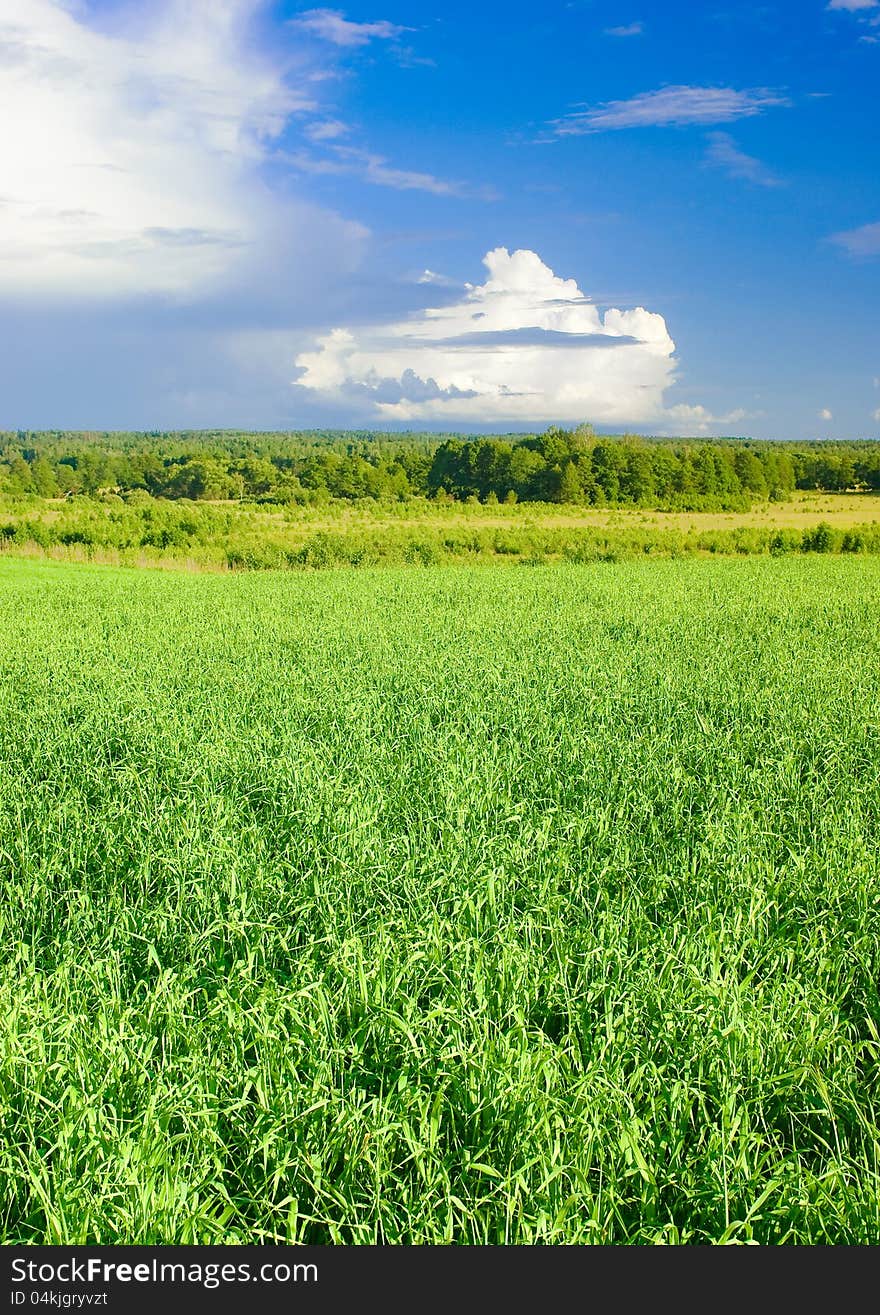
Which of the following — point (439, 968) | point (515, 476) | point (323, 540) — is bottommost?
point (439, 968)

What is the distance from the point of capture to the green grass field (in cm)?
316

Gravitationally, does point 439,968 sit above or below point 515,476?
below

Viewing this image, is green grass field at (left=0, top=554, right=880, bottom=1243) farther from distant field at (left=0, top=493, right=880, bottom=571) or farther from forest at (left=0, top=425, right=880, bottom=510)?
forest at (left=0, top=425, right=880, bottom=510)

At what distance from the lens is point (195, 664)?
13.2 metres

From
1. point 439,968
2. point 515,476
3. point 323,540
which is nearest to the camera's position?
point 439,968

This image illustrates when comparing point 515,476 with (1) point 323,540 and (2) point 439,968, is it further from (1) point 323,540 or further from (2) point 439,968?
(2) point 439,968

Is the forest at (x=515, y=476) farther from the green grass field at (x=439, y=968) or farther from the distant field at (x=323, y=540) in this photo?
the green grass field at (x=439, y=968)

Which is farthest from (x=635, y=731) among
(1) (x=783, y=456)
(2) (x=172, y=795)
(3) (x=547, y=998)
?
(1) (x=783, y=456)

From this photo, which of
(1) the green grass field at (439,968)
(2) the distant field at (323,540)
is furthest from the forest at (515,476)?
(1) the green grass field at (439,968)

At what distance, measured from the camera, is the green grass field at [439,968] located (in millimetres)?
3160

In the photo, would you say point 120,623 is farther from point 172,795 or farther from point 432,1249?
point 432,1249

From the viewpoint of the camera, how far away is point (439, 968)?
173 inches

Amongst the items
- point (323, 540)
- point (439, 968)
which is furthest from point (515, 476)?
point (439, 968)

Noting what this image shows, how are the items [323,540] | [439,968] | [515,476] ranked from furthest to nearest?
[515,476]
[323,540]
[439,968]
